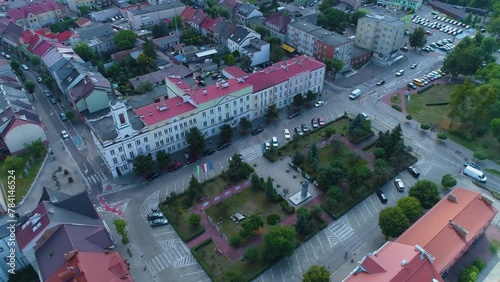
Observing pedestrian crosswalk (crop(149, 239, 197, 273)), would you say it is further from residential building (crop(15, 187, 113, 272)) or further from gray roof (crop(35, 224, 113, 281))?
residential building (crop(15, 187, 113, 272))

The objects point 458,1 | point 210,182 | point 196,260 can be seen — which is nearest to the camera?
point 196,260

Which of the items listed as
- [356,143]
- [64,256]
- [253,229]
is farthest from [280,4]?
[64,256]

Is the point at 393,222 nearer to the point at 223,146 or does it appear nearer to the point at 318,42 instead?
the point at 223,146

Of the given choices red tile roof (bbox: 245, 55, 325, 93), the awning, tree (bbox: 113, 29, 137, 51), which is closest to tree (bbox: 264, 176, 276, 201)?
red tile roof (bbox: 245, 55, 325, 93)

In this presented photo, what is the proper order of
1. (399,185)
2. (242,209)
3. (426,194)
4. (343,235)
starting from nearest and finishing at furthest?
(343,235) < (426,194) < (242,209) < (399,185)

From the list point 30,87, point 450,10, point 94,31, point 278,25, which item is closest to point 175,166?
point 30,87

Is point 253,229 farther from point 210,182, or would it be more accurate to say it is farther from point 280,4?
point 280,4

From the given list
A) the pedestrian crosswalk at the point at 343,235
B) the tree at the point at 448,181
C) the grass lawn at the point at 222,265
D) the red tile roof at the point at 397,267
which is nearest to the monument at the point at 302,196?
the pedestrian crosswalk at the point at 343,235
